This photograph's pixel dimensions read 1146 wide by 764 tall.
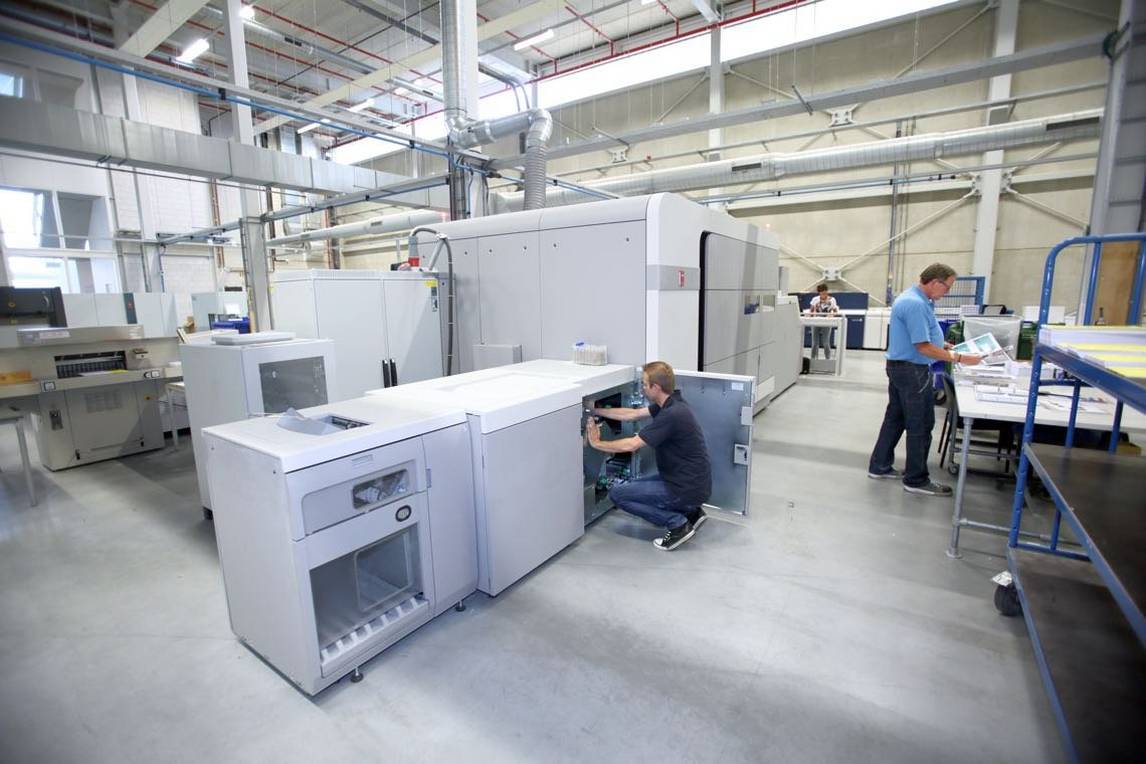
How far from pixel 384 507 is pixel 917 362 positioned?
124 inches

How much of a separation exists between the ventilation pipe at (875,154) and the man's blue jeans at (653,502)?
3.74 metres

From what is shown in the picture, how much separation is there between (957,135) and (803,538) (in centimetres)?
597

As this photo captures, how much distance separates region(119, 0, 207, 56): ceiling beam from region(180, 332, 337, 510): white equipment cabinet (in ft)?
19.2

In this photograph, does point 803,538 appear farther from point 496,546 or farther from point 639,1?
point 639,1

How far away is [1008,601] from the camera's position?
2053mm

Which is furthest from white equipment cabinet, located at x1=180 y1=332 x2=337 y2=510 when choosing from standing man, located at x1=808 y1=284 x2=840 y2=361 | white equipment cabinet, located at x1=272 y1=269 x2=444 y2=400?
standing man, located at x1=808 y1=284 x2=840 y2=361

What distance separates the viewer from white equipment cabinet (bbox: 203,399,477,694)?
158 centimetres

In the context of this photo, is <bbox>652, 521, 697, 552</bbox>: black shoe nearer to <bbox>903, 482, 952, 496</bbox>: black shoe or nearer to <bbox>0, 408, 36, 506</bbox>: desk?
<bbox>903, 482, 952, 496</bbox>: black shoe

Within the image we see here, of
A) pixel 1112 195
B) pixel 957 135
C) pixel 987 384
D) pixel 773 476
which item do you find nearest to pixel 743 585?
pixel 773 476

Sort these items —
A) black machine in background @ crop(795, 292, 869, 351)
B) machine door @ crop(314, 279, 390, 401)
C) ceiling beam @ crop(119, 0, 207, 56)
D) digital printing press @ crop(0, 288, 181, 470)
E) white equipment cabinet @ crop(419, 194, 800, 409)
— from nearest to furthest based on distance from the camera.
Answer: white equipment cabinet @ crop(419, 194, 800, 409)
machine door @ crop(314, 279, 390, 401)
digital printing press @ crop(0, 288, 181, 470)
ceiling beam @ crop(119, 0, 207, 56)
black machine in background @ crop(795, 292, 869, 351)

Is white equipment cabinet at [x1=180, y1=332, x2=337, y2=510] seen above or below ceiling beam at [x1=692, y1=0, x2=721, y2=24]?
below

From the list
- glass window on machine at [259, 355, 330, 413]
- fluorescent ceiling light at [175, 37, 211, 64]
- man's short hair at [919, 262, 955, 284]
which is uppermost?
fluorescent ceiling light at [175, 37, 211, 64]

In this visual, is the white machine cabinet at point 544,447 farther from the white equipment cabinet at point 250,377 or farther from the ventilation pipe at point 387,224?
the ventilation pipe at point 387,224

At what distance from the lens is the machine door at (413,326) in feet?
11.4
